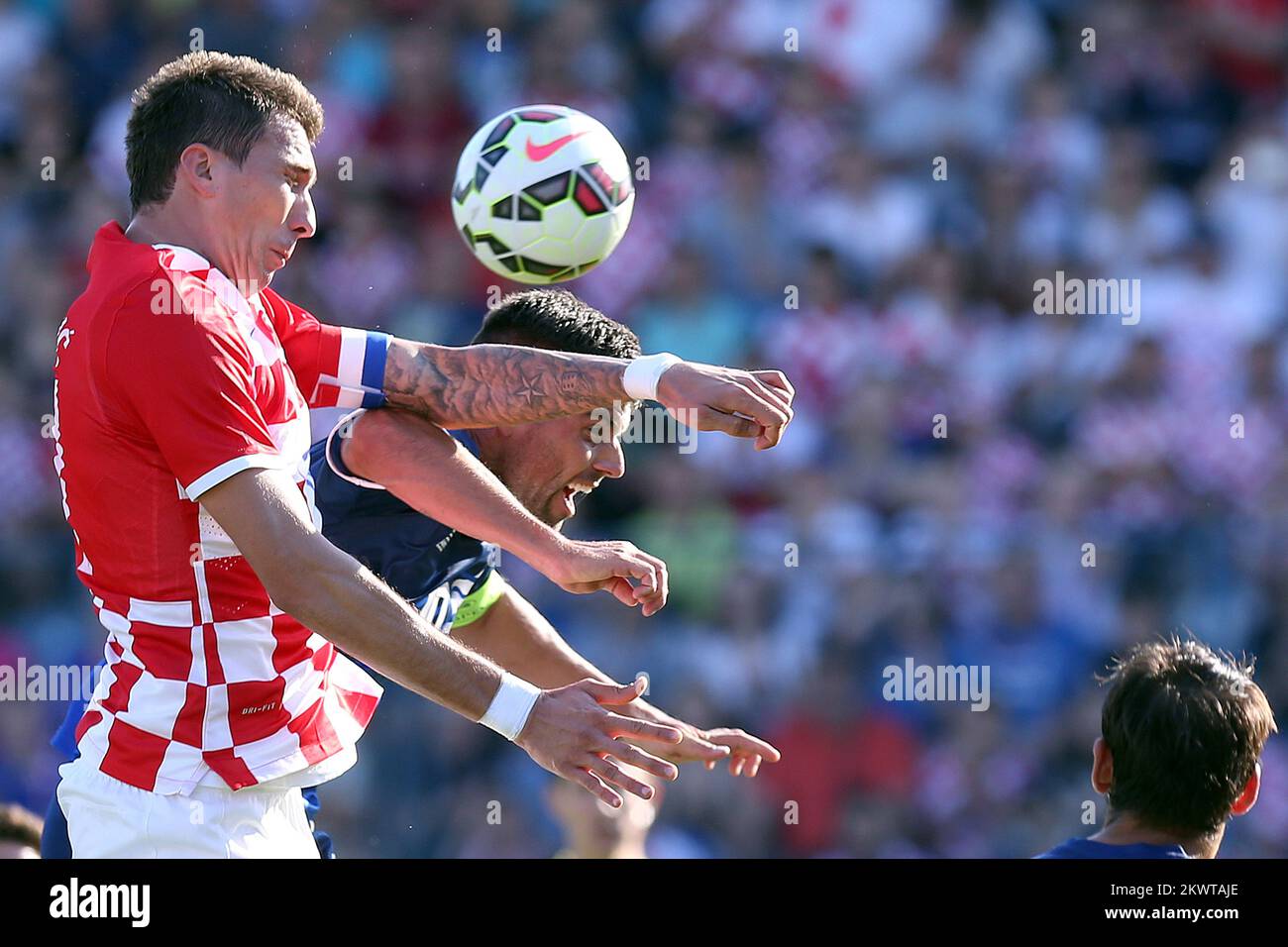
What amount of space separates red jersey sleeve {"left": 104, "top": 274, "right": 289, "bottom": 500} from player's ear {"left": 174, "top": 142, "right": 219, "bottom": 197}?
14.3 inches

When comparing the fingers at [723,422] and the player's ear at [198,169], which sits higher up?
the player's ear at [198,169]

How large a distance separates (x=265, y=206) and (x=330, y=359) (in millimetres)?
510

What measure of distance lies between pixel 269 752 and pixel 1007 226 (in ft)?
24.2

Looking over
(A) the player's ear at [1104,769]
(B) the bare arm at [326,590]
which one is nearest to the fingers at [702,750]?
(B) the bare arm at [326,590]

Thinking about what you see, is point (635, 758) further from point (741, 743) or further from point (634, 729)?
point (741, 743)

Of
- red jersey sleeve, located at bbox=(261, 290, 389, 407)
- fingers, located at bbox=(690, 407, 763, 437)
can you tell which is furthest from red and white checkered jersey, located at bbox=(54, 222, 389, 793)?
fingers, located at bbox=(690, 407, 763, 437)

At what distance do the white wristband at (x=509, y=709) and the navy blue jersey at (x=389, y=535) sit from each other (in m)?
1.25

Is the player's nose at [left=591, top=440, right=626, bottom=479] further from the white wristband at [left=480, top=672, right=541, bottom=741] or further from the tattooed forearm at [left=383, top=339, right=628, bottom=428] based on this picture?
the white wristband at [left=480, top=672, right=541, bottom=741]

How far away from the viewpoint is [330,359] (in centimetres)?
426

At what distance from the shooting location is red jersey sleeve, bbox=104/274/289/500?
3475 mm

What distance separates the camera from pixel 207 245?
12.5 feet

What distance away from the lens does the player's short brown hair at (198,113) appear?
152 inches

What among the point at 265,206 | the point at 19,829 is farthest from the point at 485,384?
the point at 19,829

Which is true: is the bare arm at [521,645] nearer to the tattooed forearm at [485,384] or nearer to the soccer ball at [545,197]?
the tattooed forearm at [485,384]
